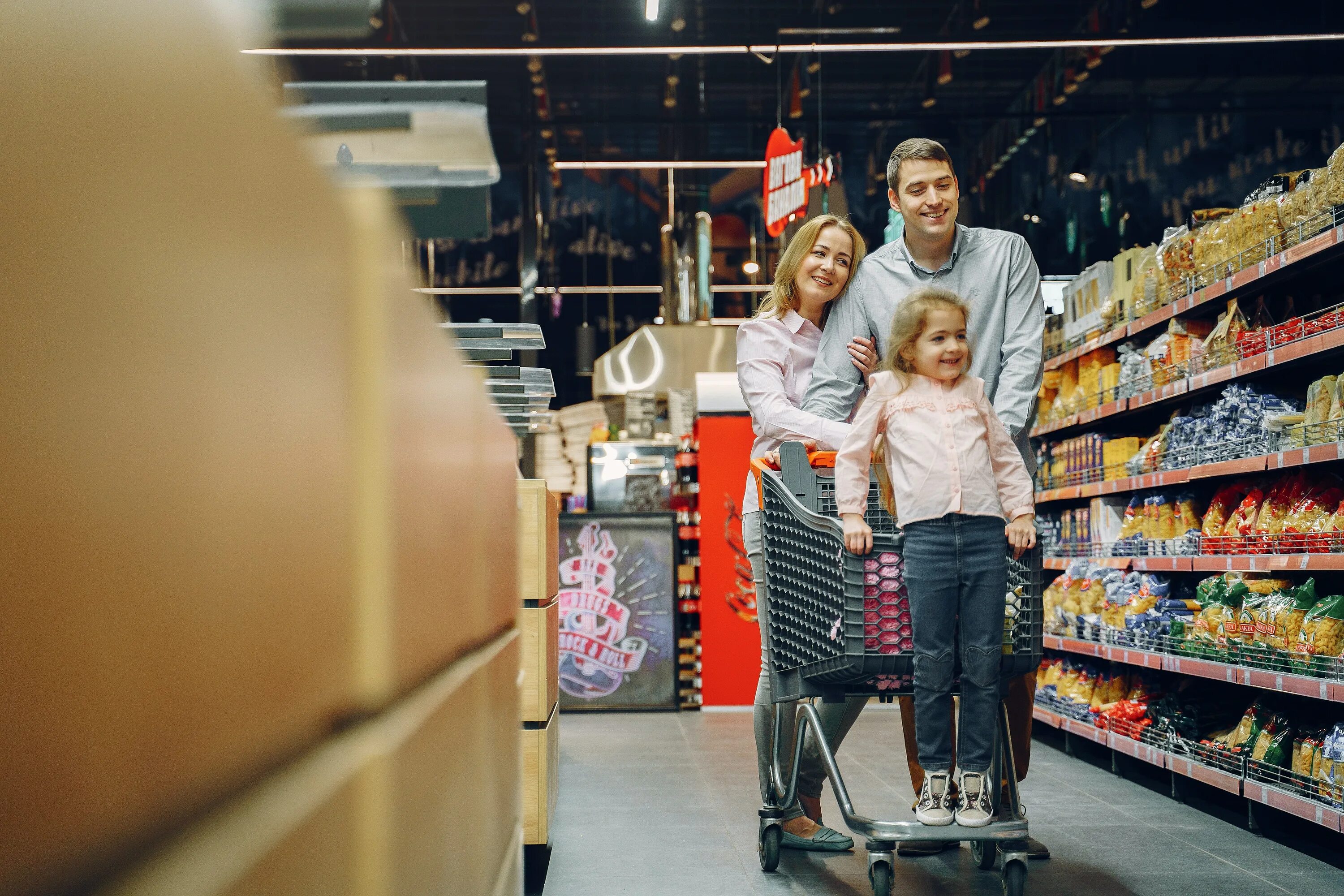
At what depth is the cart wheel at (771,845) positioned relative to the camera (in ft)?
9.63

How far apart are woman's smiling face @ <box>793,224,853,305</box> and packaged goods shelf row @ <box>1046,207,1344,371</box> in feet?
4.19

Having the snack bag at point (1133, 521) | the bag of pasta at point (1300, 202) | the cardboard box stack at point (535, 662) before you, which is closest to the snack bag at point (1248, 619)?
the snack bag at point (1133, 521)

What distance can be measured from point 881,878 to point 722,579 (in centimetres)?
426

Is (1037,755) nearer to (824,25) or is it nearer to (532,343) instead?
(532,343)

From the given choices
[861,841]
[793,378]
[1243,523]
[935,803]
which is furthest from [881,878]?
[1243,523]

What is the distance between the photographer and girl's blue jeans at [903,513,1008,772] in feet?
7.80

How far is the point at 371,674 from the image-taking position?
2.06 ft

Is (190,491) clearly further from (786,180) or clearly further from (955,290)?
(786,180)

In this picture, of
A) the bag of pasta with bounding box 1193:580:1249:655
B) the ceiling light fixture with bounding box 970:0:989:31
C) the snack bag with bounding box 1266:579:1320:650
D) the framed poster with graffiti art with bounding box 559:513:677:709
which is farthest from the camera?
the ceiling light fixture with bounding box 970:0:989:31

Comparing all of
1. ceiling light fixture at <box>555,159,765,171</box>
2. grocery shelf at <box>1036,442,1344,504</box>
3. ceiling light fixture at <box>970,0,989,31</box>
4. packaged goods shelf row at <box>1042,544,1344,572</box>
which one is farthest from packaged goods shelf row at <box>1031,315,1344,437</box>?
ceiling light fixture at <box>555,159,765,171</box>

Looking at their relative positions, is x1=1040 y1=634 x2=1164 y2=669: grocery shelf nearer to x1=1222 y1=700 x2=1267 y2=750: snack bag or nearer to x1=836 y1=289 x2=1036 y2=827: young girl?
x1=1222 y1=700 x2=1267 y2=750: snack bag

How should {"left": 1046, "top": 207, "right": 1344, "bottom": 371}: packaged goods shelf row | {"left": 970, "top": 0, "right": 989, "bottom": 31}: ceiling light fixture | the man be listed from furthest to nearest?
{"left": 970, "top": 0, "right": 989, "bottom": 31}: ceiling light fixture → {"left": 1046, "top": 207, "right": 1344, "bottom": 371}: packaged goods shelf row → the man

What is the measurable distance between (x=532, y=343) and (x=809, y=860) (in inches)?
63.7

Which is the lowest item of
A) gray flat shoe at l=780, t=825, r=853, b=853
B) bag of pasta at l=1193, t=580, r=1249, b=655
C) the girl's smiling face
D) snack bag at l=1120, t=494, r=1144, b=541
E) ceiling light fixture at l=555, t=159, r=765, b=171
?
gray flat shoe at l=780, t=825, r=853, b=853
